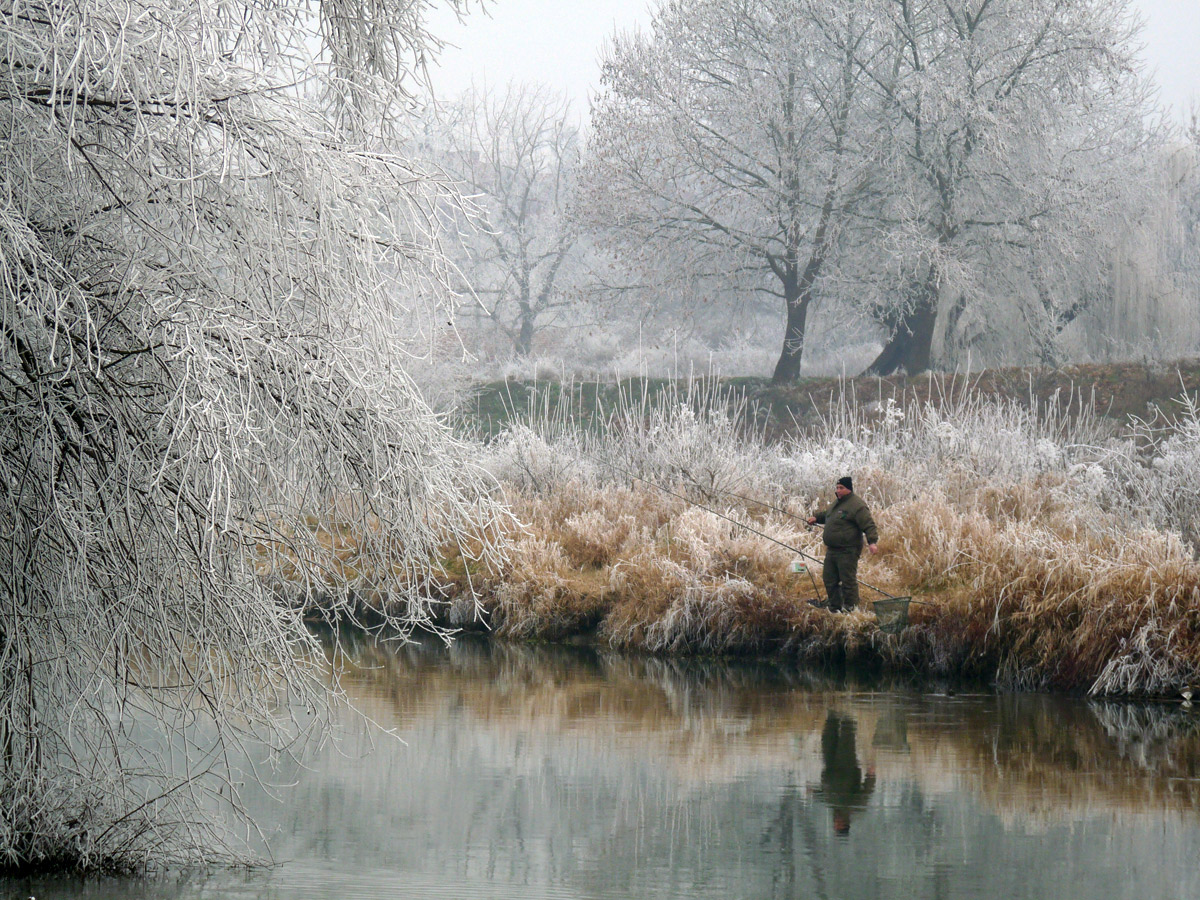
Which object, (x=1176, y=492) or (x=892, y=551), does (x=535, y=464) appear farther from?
(x=1176, y=492)

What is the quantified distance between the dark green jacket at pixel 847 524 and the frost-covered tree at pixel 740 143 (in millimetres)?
16648

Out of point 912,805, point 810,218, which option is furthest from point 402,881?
point 810,218

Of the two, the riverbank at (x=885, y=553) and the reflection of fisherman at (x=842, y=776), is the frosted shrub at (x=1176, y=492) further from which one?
the reflection of fisherman at (x=842, y=776)

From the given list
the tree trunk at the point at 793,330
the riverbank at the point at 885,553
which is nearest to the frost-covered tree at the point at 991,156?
the tree trunk at the point at 793,330

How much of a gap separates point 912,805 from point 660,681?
4.62 metres

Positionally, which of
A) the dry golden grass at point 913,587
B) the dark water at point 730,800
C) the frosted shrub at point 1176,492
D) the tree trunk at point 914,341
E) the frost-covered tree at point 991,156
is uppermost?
the frost-covered tree at point 991,156

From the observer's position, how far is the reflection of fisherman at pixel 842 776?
8141 millimetres

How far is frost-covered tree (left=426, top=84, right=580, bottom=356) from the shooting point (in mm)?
46719

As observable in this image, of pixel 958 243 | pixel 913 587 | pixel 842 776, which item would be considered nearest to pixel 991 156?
pixel 958 243

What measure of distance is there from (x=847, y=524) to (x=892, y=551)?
1612mm

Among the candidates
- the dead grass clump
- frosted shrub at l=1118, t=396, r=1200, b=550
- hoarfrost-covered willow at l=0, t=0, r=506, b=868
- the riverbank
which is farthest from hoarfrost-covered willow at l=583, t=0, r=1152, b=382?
hoarfrost-covered willow at l=0, t=0, r=506, b=868

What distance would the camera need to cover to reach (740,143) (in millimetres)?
30188

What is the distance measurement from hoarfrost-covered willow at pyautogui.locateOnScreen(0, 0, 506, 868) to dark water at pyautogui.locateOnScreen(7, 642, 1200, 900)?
90 cm

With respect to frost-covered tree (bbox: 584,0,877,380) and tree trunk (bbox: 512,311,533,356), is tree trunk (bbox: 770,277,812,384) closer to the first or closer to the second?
frost-covered tree (bbox: 584,0,877,380)
